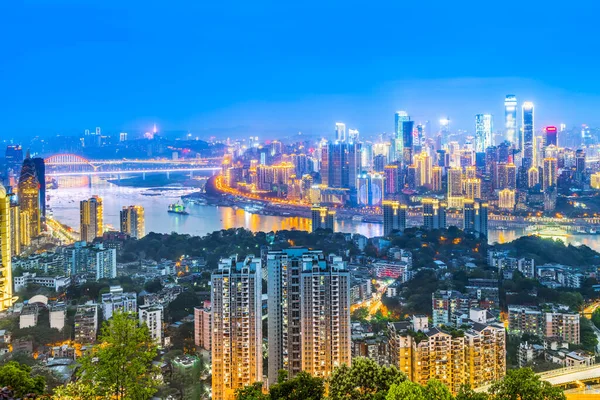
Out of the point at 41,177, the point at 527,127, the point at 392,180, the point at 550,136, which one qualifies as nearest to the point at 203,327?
the point at 41,177

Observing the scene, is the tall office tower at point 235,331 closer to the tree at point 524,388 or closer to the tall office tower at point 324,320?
the tall office tower at point 324,320

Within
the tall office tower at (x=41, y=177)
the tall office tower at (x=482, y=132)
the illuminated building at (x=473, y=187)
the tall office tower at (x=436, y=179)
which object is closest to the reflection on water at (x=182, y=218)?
the tall office tower at (x=41, y=177)

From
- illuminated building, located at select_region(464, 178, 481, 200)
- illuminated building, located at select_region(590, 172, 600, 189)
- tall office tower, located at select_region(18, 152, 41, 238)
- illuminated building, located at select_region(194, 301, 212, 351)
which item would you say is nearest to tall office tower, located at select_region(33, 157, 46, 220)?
tall office tower, located at select_region(18, 152, 41, 238)

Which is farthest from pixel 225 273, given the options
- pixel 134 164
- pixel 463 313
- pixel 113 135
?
pixel 134 164

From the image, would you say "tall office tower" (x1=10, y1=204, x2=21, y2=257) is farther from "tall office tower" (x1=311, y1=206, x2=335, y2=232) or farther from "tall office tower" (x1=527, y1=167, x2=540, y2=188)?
"tall office tower" (x1=527, y1=167, x2=540, y2=188)

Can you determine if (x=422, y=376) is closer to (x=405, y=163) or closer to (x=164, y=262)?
(x=164, y=262)

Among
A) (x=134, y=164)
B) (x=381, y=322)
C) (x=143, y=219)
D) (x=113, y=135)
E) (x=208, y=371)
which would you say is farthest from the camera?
(x=134, y=164)
